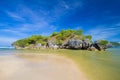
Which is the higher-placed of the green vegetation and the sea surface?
the green vegetation

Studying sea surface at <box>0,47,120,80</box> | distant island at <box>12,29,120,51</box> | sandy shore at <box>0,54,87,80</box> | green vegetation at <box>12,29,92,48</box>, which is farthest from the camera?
green vegetation at <box>12,29,92,48</box>

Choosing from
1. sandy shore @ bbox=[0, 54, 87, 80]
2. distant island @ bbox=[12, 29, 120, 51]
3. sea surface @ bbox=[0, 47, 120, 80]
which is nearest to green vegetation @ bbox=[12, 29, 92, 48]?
distant island @ bbox=[12, 29, 120, 51]

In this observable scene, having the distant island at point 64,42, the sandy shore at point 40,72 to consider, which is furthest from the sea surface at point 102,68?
the distant island at point 64,42

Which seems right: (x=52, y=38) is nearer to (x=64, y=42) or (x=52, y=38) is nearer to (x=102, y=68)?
(x=64, y=42)

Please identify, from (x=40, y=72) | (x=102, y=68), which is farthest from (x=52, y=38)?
(x=40, y=72)

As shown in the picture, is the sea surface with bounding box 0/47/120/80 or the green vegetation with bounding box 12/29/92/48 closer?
the sea surface with bounding box 0/47/120/80

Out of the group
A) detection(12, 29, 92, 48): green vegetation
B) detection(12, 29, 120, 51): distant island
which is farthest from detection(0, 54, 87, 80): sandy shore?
detection(12, 29, 92, 48): green vegetation

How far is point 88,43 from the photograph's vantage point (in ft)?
Answer: 129

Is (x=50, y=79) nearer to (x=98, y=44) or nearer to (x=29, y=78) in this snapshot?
(x=29, y=78)

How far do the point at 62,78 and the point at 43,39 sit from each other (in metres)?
58.7

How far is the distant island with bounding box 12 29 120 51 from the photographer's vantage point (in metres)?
37.6

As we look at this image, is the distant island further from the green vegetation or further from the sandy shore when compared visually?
the sandy shore

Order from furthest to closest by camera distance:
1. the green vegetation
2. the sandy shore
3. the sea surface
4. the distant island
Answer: the green vegetation < the distant island < the sea surface < the sandy shore

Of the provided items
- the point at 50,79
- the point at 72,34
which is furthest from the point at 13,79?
the point at 72,34
